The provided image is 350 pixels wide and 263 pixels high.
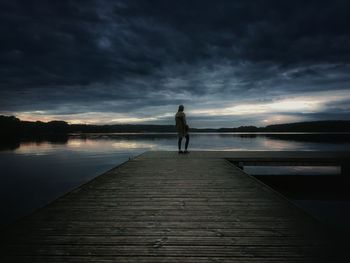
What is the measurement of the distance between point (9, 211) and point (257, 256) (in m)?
10.6

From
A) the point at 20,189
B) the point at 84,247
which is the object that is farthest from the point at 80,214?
the point at 20,189

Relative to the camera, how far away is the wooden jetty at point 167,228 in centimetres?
306

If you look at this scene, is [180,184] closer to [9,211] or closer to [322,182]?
[9,211]

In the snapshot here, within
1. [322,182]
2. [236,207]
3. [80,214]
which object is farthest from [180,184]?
[322,182]

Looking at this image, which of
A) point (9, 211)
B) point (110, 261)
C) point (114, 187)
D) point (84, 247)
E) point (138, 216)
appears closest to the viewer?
point (110, 261)

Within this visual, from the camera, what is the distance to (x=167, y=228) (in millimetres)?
3859

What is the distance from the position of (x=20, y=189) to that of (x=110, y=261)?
14.0m

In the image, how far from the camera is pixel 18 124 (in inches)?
5143

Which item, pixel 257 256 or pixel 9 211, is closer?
pixel 257 256

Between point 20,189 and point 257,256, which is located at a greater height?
point 257,256

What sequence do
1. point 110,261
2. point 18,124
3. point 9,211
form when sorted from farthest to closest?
1. point 18,124
2. point 9,211
3. point 110,261

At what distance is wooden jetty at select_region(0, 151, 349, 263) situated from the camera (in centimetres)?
306

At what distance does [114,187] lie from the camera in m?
6.67

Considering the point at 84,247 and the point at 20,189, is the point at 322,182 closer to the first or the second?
the point at 84,247
